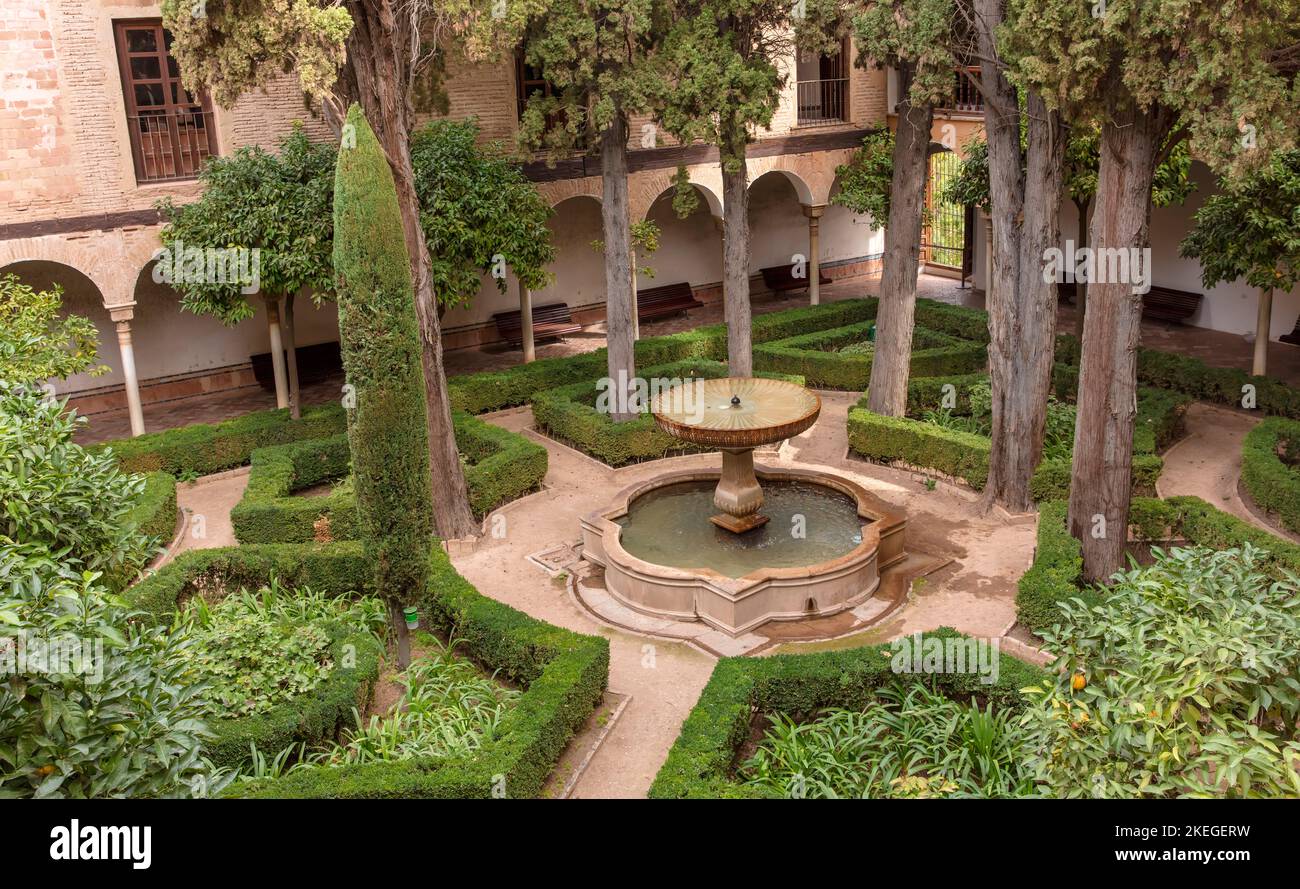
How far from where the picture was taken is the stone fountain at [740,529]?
11.5 metres

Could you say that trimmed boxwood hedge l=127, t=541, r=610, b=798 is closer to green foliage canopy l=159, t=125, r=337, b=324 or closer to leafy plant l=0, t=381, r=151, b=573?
leafy plant l=0, t=381, r=151, b=573

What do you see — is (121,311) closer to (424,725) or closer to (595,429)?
(595,429)

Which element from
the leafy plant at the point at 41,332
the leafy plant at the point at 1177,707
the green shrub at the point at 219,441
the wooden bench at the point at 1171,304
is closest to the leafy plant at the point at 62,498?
the leafy plant at the point at 41,332

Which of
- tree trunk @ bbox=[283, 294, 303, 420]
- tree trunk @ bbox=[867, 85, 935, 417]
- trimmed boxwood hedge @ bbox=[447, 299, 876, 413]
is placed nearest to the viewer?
tree trunk @ bbox=[867, 85, 935, 417]

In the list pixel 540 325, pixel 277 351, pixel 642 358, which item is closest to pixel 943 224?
pixel 540 325

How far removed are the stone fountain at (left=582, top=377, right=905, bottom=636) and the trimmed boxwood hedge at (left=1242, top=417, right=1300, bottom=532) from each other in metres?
4.03

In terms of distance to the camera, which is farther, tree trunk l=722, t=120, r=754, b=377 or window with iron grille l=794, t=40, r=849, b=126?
window with iron grille l=794, t=40, r=849, b=126

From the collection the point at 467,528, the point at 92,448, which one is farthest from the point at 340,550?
the point at 92,448

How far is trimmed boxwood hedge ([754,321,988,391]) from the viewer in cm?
1808

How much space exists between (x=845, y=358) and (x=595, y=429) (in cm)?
454

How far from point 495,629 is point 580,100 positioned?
900 cm

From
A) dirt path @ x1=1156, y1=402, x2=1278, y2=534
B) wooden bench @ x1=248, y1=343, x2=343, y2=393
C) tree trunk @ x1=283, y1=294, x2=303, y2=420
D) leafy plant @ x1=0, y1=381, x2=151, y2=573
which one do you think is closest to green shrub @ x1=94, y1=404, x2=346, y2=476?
tree trunk @ x1=283, y1=294, x2=303, y2=420

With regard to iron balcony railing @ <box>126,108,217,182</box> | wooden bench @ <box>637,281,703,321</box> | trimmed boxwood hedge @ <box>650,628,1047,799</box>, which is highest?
iron balcony railing @ <box>126,108,217,182</box>

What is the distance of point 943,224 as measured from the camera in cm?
2672
